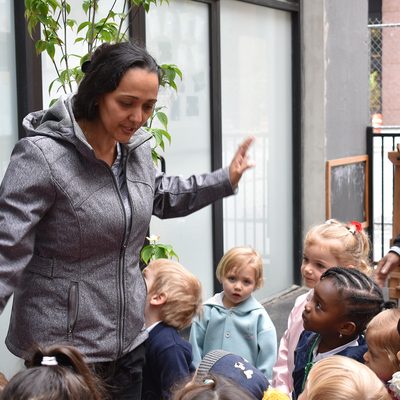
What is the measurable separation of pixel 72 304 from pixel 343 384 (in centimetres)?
85

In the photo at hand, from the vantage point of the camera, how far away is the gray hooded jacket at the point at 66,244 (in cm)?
283

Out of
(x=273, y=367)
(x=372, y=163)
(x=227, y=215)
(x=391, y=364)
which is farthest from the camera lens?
(x=372, y=163)

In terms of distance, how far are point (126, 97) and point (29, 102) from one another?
219cm

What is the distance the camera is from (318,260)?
4.30 m

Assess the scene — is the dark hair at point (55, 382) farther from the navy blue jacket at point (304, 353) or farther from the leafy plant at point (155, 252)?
the leafy plant at point (155, 252)

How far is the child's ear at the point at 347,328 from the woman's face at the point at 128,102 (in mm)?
1175

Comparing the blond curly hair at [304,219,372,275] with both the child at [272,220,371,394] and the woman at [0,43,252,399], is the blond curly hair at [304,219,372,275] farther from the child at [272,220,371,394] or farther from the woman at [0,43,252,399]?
the woman at [0,43,252,399]

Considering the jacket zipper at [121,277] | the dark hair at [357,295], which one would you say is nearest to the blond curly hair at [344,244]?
the dark hair at [357,295]

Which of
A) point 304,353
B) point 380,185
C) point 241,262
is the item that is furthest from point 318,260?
point 380,185

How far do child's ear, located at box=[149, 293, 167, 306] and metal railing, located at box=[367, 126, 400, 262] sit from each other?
5862mm

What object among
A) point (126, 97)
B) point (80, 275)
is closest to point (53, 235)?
point (80, 275)

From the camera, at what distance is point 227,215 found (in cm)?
734

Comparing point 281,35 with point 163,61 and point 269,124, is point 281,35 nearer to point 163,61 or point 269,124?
point 269,124

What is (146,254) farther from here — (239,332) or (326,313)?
(326,313)
